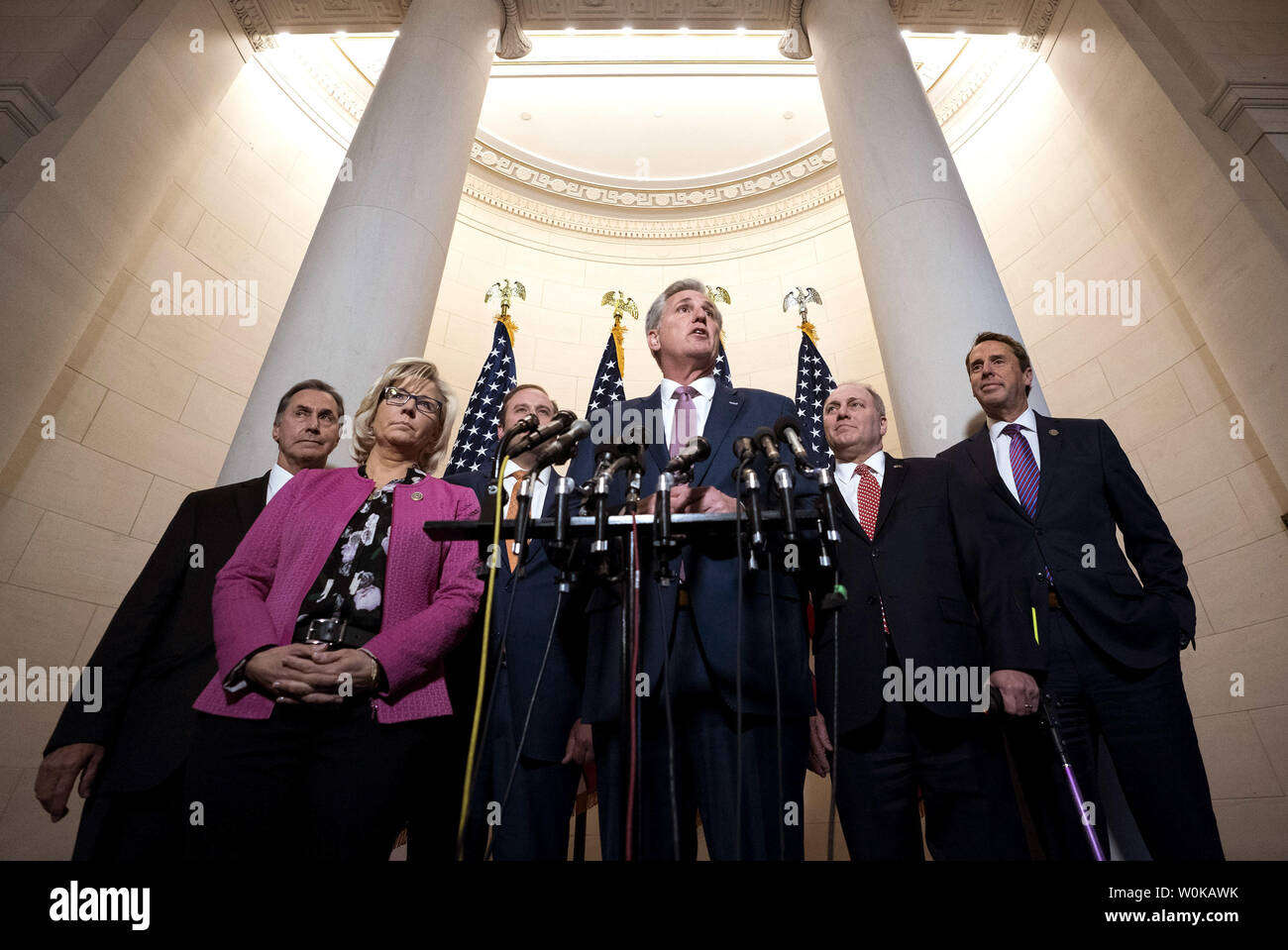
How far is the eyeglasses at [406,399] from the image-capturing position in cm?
218

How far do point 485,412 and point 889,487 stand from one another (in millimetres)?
4009

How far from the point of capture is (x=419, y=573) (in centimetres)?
186

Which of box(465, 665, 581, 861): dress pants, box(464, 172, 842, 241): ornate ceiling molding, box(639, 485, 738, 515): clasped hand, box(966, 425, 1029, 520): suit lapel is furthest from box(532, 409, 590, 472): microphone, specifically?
box(464, 172, 842, 241): ornate ceiling molding

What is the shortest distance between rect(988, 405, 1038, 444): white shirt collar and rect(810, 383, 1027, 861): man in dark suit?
1.76ft

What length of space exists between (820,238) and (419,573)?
7783 mm

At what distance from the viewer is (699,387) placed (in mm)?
2174

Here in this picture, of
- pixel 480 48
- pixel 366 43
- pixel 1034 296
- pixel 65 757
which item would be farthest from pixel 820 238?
pixel 65 757

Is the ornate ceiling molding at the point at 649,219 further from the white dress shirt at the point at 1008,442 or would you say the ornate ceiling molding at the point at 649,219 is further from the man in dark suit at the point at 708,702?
the man in dark suit at the point at 708,702

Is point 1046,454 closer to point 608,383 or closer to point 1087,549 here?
point 1087,549

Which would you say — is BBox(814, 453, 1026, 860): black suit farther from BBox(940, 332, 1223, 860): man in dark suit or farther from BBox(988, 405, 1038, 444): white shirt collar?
BBox(988, 405, 1038, 444): white shirt collar

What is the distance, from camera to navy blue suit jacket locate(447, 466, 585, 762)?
2.03 m

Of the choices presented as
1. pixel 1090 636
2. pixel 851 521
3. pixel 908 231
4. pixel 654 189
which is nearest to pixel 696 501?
pixel 851 521
